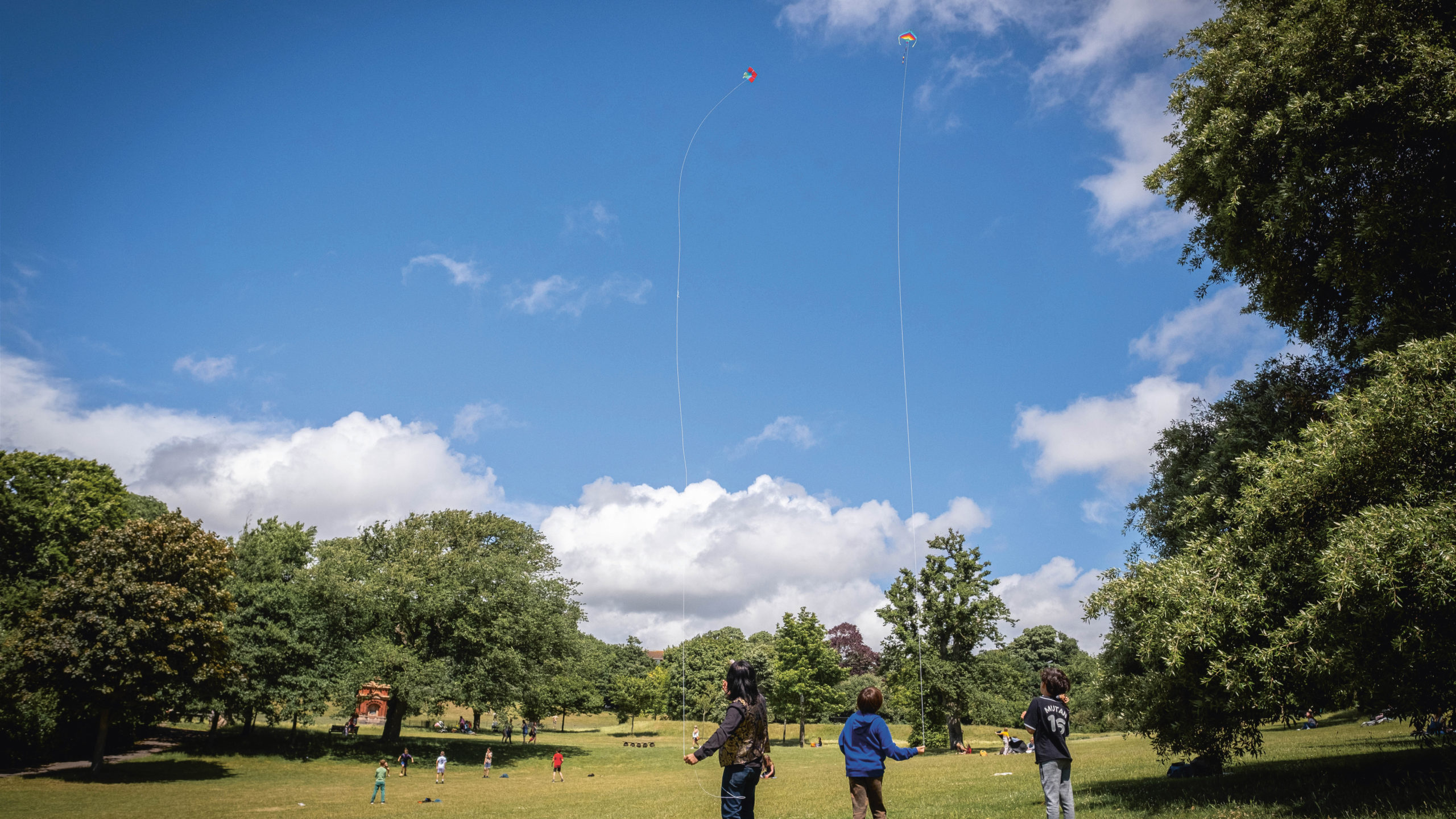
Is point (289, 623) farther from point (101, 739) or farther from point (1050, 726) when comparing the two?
point (1050, 726)

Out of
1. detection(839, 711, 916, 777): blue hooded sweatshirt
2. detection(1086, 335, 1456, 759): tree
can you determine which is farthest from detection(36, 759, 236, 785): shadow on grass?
detection(1086, 335, 1456, 759): tree

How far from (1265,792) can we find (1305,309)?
33.9ft

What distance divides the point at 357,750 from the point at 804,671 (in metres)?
38.0

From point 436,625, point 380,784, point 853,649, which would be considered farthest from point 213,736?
point 853,649

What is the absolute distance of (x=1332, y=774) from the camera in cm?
1429

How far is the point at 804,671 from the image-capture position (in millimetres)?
68250

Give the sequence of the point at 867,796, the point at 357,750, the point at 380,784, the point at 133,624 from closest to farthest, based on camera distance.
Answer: the point at 867,796, the point at 380,784, the point at 133,624, the point at 357,750

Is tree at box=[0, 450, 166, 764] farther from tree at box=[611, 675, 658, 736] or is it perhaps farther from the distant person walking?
tree at box=[611, 675, 658, 736]

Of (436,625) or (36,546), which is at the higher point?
(36,546)

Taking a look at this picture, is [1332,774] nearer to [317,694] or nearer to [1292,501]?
[1292,501]

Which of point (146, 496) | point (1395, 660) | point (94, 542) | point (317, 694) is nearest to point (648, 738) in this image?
point (317, 694)

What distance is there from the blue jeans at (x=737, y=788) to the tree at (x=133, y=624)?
31728 mm

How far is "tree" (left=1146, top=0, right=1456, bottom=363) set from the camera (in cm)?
1240

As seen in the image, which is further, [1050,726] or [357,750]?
[357,750]
